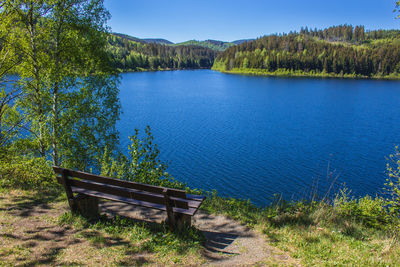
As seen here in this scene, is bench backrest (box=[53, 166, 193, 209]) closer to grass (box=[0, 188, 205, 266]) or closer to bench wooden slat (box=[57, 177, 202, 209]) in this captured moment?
bench wooden slat (box=[57, 177, 202, 209])

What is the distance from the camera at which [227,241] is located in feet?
19.5

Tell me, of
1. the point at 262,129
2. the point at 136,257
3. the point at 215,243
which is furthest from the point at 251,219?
the point at 262,129

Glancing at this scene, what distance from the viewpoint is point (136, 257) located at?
480cm

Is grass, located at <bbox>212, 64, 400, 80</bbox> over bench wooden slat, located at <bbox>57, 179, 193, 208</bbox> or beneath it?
over

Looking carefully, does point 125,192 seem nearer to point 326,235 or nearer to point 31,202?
point 31,202

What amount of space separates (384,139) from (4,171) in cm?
3695

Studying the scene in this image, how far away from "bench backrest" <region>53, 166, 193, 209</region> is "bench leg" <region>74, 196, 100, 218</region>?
340 mm

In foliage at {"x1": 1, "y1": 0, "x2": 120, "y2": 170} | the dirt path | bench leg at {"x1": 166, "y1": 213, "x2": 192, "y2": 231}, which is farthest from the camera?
foliage at {"x1": 1, "y1": 0, "x2": 120, "y2": 170}

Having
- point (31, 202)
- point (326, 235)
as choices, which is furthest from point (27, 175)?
point (326, 235)

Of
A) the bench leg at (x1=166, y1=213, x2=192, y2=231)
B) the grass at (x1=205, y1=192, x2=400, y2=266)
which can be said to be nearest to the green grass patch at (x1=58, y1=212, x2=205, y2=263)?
the bench leg at (x1=166, y1=213, x2=192, y2=231)

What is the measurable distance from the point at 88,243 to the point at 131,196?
1.19 m

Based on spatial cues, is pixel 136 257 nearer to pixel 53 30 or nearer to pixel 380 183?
pixel 53 30

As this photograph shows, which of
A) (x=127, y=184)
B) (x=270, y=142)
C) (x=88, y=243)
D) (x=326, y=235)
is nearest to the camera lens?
(x=88, y=243)

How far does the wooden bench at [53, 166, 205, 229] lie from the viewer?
5.33 metres
